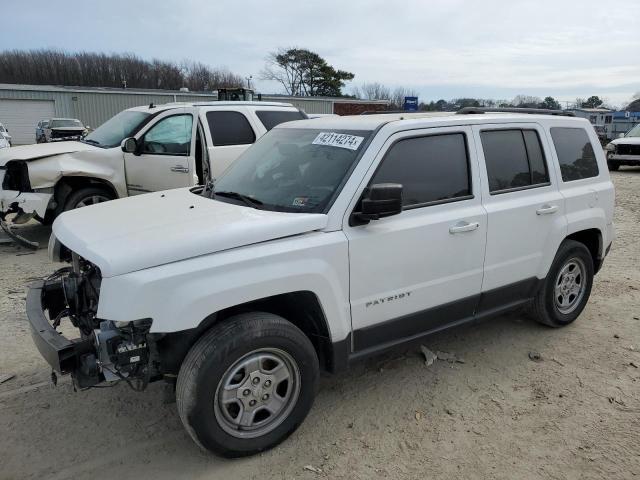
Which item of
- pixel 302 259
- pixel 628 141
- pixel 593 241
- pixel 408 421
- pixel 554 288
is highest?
pixel 302 259

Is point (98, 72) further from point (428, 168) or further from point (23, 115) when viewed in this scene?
point (428, 168)

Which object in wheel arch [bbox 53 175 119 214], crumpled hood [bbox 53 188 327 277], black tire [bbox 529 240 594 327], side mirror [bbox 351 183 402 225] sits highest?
side mirror [bbox 351 183 402 225]

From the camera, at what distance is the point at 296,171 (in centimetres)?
353

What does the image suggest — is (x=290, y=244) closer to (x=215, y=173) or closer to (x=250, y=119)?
(x=215, y=173)

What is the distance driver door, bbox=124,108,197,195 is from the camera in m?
7.50

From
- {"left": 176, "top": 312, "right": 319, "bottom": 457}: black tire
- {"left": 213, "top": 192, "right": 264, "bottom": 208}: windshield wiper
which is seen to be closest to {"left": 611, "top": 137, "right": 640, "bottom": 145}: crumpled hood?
{"left": 213, "top": 192, "right": 264, "bottom": 208}: windshield wiper

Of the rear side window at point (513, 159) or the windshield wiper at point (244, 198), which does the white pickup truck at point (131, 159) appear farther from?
the rear side window at point (513, 159)

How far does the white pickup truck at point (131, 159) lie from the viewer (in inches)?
281

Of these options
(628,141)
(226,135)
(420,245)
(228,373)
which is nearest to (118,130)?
(226,135)

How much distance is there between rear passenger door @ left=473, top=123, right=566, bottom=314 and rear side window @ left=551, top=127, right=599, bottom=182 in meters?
0.20

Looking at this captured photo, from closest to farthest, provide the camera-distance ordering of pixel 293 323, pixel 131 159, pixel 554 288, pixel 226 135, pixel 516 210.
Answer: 1. pixel 293 323
2. pixel 516 210
3. pixel 554 288
4. pixel 131 159
5. pixel 226 135

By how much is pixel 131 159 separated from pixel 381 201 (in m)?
5.68

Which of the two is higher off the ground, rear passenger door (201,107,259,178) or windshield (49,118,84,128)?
rear passenger door (201,107,259,178)

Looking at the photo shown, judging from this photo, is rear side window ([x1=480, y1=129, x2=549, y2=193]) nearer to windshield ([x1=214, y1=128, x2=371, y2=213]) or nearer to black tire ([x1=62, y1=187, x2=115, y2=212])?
windshield ([x1=214, y1=128, x2=371, y2=213])
